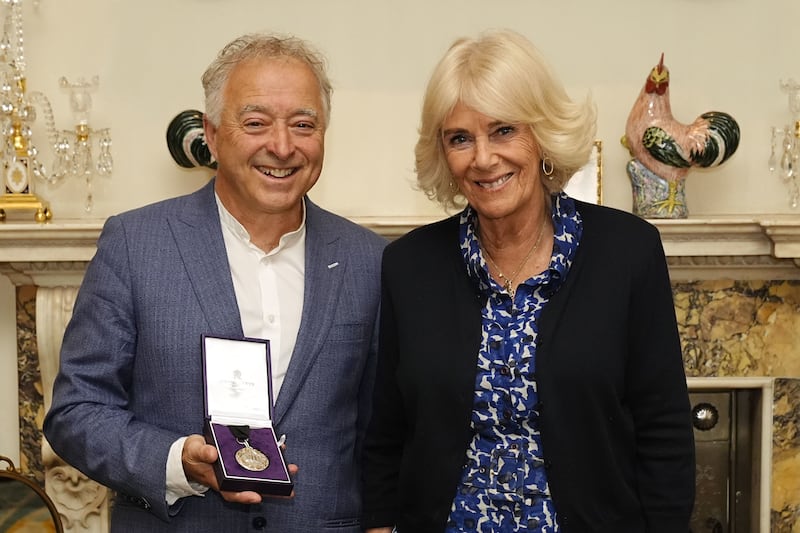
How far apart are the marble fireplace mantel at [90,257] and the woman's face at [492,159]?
4.05 feet

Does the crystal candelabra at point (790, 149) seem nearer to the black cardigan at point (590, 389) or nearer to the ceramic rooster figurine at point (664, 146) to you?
the ceramic rooster figurine at point (664, 146)

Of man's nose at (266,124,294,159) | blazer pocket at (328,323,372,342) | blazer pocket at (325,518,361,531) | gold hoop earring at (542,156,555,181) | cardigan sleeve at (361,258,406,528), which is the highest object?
man's nose at (266,124,294,159)

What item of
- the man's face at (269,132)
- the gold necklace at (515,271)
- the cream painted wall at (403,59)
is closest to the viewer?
the gold necklace at (515,271)

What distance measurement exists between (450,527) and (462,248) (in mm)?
567

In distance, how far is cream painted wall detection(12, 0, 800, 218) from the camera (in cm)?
350

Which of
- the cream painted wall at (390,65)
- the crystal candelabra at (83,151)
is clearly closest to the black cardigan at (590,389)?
the cream painted wall at (390,65)

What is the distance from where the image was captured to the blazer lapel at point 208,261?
6.81ft

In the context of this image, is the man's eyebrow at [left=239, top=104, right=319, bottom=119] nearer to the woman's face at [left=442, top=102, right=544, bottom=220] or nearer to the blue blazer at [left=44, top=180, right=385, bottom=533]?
the blue blazer at [left=44, top=180, right=385, bottom=533]

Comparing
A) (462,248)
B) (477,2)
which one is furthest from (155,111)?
(462,248)

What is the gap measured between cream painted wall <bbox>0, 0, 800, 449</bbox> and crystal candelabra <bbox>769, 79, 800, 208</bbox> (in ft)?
0.11

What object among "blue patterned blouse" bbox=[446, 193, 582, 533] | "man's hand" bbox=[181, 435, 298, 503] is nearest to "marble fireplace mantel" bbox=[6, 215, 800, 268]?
"blue patterned blouse" bbox=[446, 193, 582, 533]

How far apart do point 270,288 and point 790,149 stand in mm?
2117

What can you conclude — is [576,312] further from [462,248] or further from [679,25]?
[679,25]

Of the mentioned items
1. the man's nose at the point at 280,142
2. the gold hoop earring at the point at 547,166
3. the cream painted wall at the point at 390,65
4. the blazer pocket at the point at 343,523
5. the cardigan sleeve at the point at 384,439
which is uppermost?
the cream painted wall at the point at 390,65
